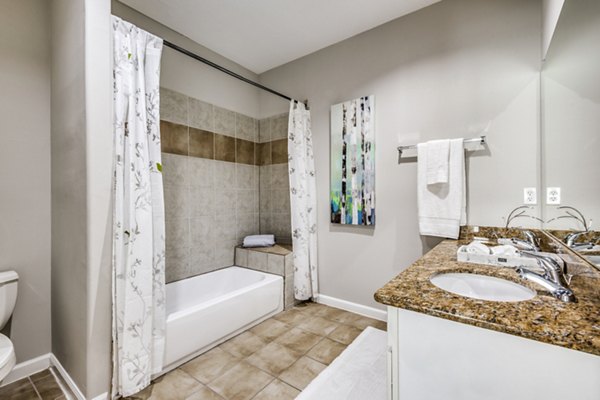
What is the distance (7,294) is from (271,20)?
2.68 metres

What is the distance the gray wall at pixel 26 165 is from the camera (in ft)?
5.55

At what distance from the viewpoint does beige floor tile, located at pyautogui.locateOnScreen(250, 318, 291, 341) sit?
218cm

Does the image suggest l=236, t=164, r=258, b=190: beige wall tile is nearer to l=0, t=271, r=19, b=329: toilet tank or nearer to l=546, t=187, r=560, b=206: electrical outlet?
l=0, t=271, r=19, b=329: toilet tank

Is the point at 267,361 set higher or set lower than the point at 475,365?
lower

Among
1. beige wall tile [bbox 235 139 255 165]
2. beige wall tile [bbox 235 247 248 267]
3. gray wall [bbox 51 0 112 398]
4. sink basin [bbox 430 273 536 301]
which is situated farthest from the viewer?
beige wall tile [bbox 235 139 255 165]

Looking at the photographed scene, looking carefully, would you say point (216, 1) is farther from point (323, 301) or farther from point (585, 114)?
point (323, 301)

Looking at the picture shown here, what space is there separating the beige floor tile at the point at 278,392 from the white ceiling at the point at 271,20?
270cm

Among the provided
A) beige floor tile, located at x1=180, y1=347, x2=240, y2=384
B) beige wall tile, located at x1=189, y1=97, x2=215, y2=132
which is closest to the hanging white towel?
beige floor tile, located at x1=180, y1=347, x2=240, y2=384

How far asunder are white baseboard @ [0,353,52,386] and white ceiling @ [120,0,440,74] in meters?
2.69

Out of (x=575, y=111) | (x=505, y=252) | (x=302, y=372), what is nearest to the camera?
(x=575, y=111)

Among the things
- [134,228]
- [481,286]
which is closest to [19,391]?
[134,228]

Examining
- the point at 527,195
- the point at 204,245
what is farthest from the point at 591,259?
the point at 204,245

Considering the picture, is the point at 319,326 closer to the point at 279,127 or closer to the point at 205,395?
the point at 205,395

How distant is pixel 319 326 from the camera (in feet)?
7.59
